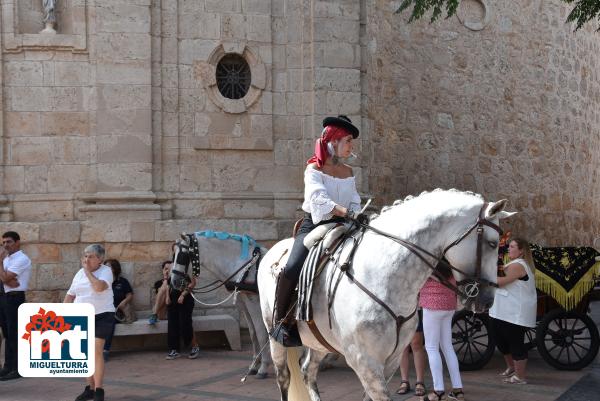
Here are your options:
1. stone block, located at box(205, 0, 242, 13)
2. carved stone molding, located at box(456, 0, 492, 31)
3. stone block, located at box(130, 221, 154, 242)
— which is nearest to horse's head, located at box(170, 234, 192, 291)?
stone block, located at box(130, 221, 154, 242)

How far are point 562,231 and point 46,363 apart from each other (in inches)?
548

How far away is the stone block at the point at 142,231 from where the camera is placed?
1139cm

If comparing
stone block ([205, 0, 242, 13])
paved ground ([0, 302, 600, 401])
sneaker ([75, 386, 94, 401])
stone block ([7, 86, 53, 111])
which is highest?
stone block ([205, 0, 242, 13])

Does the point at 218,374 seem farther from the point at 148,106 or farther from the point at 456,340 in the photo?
the point at 148,106

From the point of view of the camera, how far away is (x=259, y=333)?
376 inches

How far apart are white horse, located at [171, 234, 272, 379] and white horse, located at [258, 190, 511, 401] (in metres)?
4.01

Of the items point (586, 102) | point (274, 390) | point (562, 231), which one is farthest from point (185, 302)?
point (586, 102)

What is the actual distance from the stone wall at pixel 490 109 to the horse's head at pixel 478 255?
9029 mm

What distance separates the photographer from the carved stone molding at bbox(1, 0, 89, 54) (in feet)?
37.8

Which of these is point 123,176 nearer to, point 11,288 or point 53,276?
point 53,276

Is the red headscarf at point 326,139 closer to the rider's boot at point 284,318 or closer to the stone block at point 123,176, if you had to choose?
the rider's boot at point 284,318

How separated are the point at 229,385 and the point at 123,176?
13.3 feet

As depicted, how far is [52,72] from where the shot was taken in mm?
11617

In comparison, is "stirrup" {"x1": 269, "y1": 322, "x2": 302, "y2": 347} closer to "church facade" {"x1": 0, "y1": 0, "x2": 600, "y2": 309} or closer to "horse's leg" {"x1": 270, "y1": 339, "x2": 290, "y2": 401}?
"horse's leg" {"x1": 270, "y1": 339, "x2": 290, "y2": 401}
